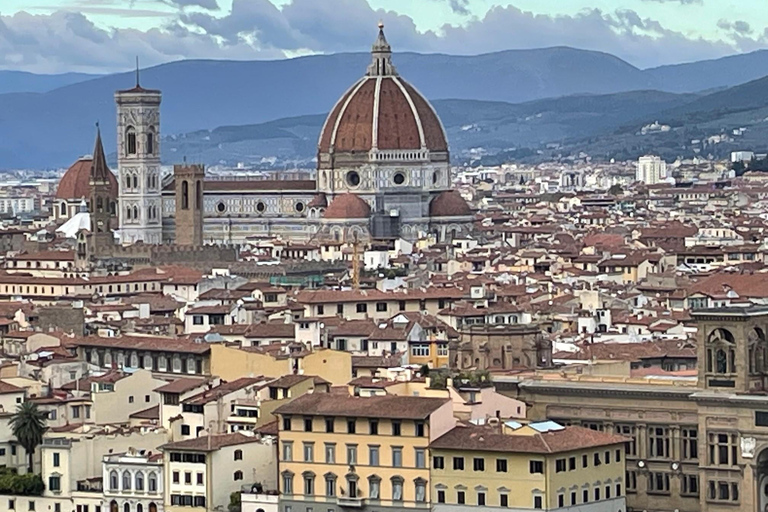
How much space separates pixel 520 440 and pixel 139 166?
10392 centimetres

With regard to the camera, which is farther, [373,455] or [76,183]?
[76,183]

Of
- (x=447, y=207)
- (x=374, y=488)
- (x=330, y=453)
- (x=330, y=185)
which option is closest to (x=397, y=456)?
(x=374, y=488)

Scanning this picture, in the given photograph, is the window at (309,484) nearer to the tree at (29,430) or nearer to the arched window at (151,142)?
the tree at (29,430)

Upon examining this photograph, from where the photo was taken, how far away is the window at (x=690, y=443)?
54625 mm

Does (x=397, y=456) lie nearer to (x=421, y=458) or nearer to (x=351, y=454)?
(x=421, y=458)

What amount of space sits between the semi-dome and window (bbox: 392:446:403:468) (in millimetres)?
102299

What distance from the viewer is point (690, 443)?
54812 millimetres

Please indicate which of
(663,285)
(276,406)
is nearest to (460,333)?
(276,406)

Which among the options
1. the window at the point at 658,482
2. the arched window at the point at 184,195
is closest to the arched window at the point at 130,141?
the arched window at the point at 184,195

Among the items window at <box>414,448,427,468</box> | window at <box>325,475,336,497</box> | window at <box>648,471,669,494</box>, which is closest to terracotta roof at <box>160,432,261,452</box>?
window at <box>325,475,336,497</box>

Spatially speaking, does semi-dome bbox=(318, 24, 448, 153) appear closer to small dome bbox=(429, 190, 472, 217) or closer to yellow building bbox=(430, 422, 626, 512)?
small dome bbox=(429, 190, 472, 217)

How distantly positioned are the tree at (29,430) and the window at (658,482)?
38.5ft

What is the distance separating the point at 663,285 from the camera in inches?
3770

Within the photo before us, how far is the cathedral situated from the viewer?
15200 cm
